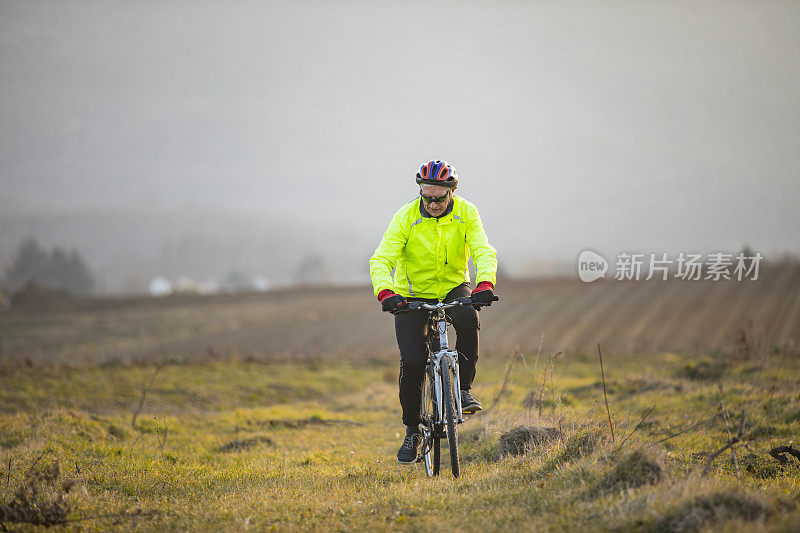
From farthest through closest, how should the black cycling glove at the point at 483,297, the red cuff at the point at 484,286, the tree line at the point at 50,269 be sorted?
the tree line at the point at 50,269
the red cuff at the point at 484,286
the black cycling glove at the point at 483,297

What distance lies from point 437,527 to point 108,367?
1538 cm

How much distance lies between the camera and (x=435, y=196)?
234 inches

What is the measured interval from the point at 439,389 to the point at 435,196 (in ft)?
6.26

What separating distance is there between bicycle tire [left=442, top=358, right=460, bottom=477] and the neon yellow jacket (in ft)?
2.82

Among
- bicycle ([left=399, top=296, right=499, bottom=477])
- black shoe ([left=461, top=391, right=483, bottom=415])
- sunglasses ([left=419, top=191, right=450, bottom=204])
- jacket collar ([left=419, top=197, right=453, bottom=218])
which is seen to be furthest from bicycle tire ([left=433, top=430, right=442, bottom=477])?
sunglasses ([left=419, top=191, right=450, bottom=204])

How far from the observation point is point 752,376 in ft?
42.1

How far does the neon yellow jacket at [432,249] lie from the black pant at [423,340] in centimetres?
17

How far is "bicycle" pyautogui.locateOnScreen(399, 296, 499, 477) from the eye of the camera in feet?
18.8

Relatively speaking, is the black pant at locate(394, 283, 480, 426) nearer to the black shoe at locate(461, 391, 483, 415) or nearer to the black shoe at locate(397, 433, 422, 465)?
the black shoe at locate(461, 391, 483, 415)

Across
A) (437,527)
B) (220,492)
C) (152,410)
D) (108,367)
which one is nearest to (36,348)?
(108,367)

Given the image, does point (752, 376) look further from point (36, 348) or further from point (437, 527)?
point (36, 348)

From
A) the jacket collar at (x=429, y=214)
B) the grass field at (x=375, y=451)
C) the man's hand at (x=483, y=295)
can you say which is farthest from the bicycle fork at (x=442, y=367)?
the jacket collar at (x=429, y=214)

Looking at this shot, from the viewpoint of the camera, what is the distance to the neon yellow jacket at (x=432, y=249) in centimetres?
606

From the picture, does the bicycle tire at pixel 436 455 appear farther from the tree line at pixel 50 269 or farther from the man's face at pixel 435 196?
the tree line at pixel 50 269
